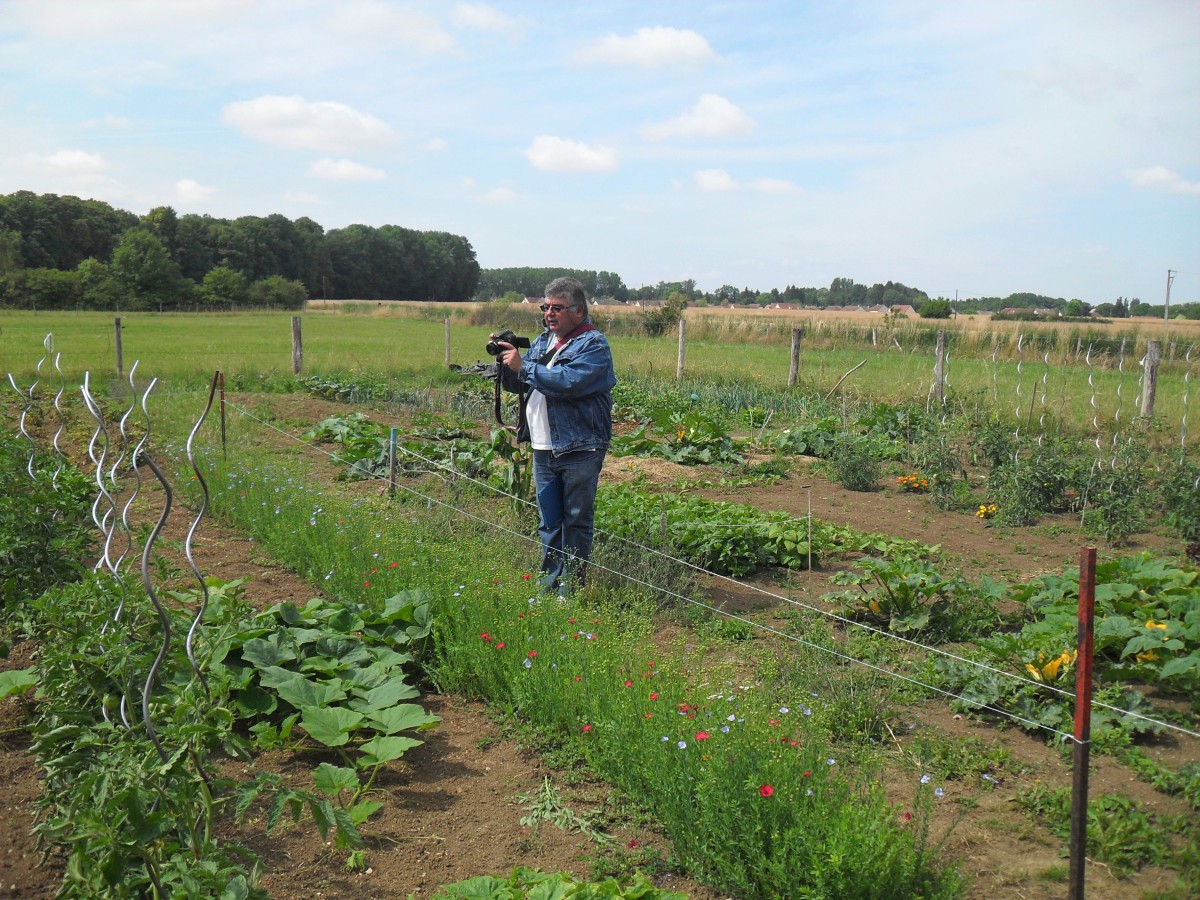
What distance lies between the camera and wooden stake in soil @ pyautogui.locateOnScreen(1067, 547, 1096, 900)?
8.11 feet

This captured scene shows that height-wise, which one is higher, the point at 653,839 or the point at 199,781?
the point at 199,781

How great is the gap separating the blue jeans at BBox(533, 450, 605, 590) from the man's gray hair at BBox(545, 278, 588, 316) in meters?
0.85

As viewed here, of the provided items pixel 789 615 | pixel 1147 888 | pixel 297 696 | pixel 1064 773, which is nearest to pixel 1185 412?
pixel 789 615

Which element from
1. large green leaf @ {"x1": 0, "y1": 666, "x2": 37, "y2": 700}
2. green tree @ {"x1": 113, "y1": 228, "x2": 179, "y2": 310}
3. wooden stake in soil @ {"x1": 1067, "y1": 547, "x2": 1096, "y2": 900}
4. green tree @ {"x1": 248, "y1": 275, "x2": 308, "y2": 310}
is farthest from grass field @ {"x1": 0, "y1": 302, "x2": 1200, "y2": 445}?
green tree @ {"x1": 248, "y1": 275, "x2": 308, "y2": 310}

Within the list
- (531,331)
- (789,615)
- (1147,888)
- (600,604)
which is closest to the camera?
(1147,888)

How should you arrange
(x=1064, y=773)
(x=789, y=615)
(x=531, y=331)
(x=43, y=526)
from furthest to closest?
(x=531, y=331) → (x=789, y=615) → (x=43, y=526) → (x=1064, y=773)

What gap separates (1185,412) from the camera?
452 inches

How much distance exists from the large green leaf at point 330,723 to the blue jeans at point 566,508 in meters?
1.71

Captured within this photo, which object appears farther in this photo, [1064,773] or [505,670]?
Result: [505,670]

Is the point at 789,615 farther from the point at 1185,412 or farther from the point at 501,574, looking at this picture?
the point at 1185,412

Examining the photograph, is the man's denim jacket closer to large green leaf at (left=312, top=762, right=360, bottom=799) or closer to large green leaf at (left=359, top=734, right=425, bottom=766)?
large green leaf at (left=359, top=734, right=425, bottom=766)

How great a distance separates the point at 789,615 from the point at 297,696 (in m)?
2.81

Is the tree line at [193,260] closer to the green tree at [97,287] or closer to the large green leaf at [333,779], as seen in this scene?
the green tree at [97,287]

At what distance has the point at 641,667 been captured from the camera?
375cm
